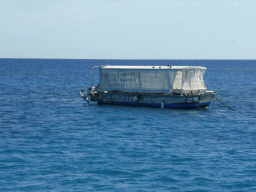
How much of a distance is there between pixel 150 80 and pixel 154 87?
3.49 feet

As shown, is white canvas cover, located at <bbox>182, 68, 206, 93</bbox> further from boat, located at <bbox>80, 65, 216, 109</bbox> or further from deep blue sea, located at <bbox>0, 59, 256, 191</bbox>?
deep blue sea, located at <bbox>0, 59, 256, 191</bbox>

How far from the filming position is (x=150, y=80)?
50906mm

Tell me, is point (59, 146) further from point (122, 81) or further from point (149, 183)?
point (122, 81)

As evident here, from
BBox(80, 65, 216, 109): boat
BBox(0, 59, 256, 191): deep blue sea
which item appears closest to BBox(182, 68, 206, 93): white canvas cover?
BBox(80, 65, 216, 109): boat

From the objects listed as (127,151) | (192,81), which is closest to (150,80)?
(192,81)

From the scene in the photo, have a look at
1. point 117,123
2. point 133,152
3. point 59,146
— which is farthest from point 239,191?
point 117,123

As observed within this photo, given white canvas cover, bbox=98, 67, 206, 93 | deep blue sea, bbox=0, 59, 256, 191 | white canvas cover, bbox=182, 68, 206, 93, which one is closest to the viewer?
deep blue sea, bbox=0, 59, 256, 191

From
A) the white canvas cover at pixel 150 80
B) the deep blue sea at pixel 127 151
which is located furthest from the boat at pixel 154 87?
the deep blue sea at pixel 127 151

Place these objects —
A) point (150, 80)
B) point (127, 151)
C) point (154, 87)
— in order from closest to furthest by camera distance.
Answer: point (127, 151)
point (154, 87)
point (150, 80)

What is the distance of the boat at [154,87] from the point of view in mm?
49188

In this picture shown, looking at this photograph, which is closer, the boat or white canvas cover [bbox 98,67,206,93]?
the boat

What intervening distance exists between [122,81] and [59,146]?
24180mm

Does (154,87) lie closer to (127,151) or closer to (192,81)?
(192,81)

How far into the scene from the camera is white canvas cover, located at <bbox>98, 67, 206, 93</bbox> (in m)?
49.6
